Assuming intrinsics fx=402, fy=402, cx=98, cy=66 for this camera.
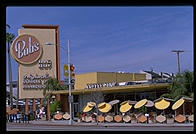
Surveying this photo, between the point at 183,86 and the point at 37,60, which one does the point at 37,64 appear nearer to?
the point at 37,60

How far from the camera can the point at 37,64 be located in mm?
64562

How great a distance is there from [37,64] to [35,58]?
1.03 metres

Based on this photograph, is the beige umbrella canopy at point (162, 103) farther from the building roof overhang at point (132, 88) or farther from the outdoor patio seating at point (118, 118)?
the building roof overhang at point (132, 88)

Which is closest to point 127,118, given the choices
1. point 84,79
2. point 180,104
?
point 180,104

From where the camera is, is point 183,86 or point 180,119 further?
point 183,86

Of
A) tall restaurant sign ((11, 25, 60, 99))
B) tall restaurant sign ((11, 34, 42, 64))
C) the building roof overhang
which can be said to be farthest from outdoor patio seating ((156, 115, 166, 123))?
tall restaurant sign ((11, 34, 42, 64))

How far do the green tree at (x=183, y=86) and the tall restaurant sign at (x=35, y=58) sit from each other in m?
29.6

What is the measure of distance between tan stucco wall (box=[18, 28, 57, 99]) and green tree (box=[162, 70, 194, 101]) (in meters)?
29.7

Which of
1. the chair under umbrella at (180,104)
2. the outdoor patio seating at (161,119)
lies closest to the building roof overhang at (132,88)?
the chair under umbrella at (180,104)

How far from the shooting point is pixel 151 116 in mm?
36438

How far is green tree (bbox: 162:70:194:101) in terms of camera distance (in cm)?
3627

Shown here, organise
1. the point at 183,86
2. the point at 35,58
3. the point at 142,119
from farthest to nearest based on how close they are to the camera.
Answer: the point at 35,58
the point at 183,86
the point at 142,119

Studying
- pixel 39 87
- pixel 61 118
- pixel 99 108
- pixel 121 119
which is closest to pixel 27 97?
pixel 39 87

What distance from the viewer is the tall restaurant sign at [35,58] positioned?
209 ft
